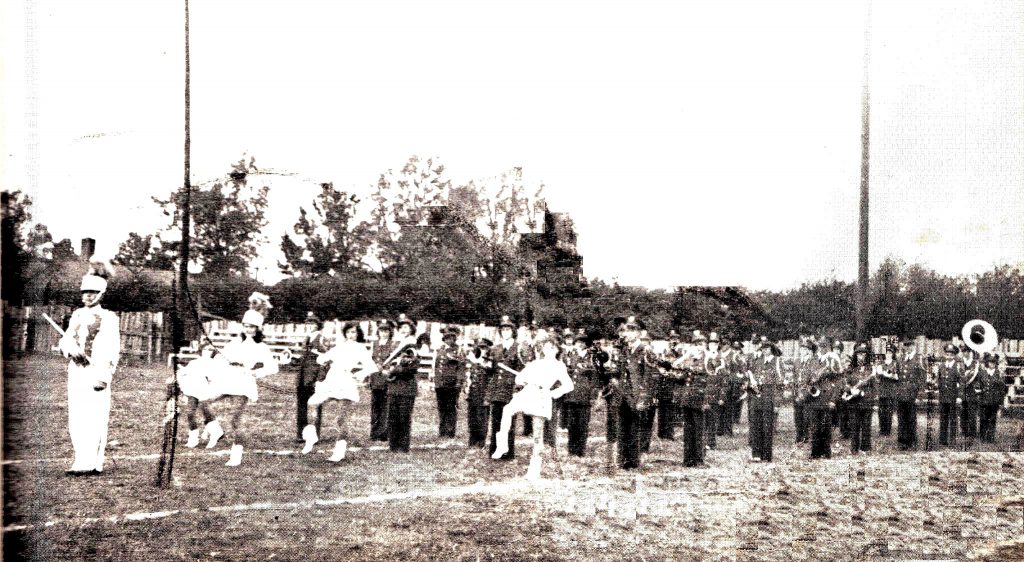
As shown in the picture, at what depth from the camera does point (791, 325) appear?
20.2 ft

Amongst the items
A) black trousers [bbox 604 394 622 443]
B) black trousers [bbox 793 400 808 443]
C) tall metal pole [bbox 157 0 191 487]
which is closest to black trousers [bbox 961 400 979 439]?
black trousers [bbox 793 400 808 443]

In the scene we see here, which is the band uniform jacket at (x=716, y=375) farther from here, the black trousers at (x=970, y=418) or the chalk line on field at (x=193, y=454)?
the black trousers at (x=970, y=418)

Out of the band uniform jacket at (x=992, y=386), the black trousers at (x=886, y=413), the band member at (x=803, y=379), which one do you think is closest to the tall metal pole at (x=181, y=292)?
the band member at (x=803, y=379)

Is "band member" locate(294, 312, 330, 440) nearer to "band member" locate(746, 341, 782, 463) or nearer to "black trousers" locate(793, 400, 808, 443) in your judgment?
"band member" locate(746, 341, 782, 463)

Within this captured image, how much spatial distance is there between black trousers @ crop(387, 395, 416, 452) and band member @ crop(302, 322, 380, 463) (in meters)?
0.26

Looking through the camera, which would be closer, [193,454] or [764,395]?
[193,454]

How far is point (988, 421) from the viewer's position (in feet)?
20.5

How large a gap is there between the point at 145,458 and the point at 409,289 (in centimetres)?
211

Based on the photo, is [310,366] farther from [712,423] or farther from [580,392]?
[712,423]

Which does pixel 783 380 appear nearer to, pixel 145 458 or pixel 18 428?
pixel 145 458

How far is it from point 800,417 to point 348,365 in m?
3.20

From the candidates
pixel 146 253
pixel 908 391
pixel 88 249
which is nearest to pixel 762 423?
pixel 908 391

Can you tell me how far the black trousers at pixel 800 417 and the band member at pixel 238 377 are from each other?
3.65m

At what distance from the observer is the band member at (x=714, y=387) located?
6.17 metres
